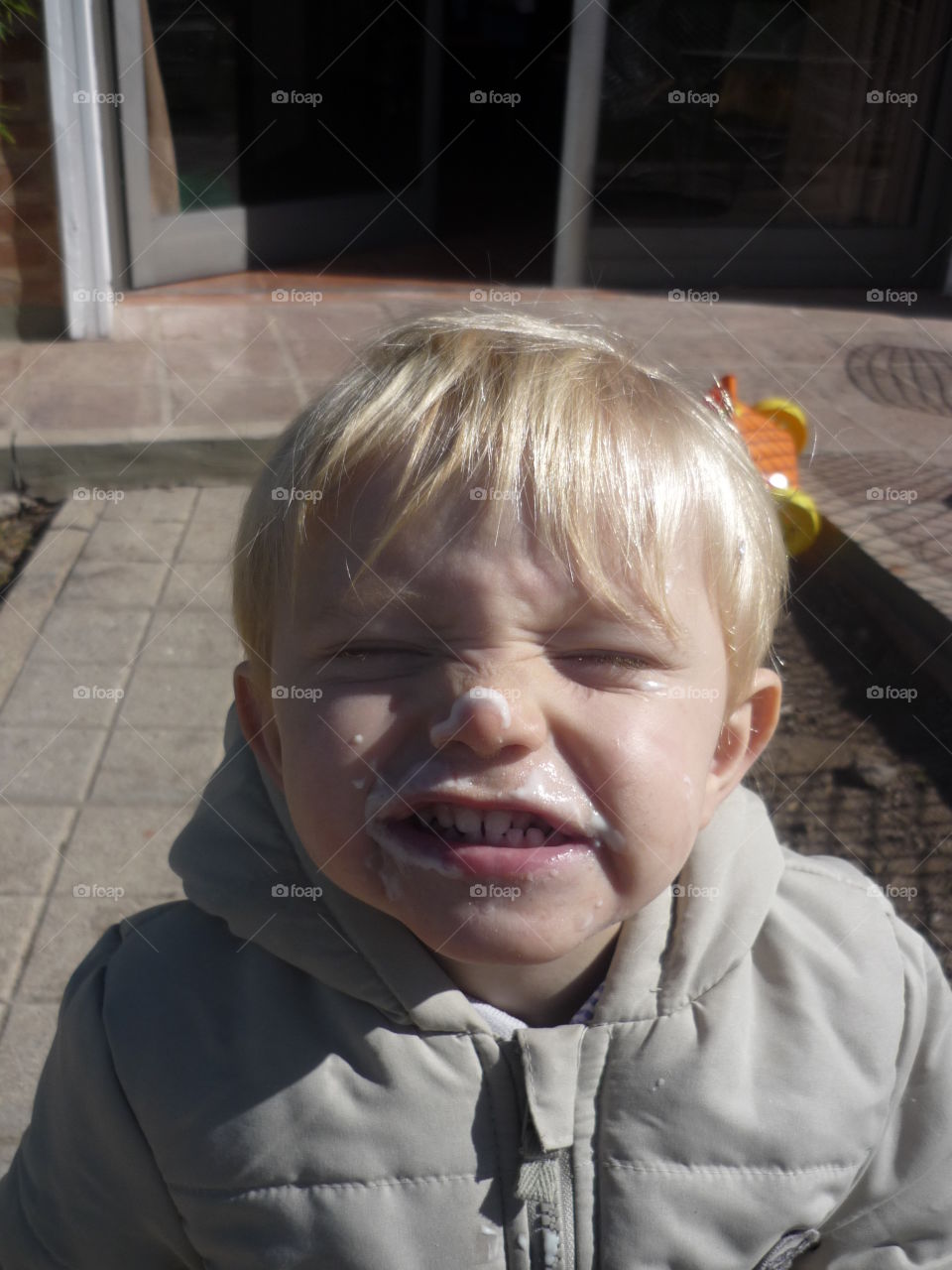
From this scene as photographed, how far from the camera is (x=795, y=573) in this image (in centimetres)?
413

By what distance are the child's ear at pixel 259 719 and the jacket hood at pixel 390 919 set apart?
0.12ft

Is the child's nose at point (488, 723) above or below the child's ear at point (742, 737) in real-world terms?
above

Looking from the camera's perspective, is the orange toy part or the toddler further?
the orange toy part

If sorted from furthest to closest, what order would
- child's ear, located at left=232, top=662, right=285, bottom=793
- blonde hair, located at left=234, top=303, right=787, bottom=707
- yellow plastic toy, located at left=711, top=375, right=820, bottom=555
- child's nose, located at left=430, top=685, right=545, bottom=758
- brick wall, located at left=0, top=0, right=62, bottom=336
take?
brick wall, located at left=0, top=0, right=62, bottom=336, yellow plastic toy, located at left=711, top=375, right=820, bottom=555, child's ear, located at left=232, top=662, right=285, bottom=793, blonde hair, located at left=234, top=303, right=787, bottom=707, child's nose, located at left=430, top=685, right=545, bottom=758

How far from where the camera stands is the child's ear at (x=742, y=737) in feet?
4.55

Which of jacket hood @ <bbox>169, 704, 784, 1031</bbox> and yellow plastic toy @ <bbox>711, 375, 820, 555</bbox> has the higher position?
jacket hood @ <bbox>169, 704, 784, 1031</bbox>

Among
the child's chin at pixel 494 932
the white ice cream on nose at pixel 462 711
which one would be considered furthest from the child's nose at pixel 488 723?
the child's chin at pixel 494 932

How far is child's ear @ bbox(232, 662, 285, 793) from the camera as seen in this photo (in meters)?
1.36

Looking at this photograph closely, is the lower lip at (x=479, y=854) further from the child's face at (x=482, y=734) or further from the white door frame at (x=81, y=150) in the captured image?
Result: the white door frame at (x=81, y=150)

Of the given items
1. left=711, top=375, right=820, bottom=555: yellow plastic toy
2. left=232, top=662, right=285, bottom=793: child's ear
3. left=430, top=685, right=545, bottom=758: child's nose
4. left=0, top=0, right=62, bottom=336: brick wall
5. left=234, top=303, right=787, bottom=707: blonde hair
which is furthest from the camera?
left=0, top=0, right=62, bottom=336: brick wall

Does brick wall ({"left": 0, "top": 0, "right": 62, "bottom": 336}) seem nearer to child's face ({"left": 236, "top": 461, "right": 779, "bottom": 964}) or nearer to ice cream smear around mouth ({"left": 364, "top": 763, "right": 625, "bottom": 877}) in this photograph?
child's face ({"left": 236, "top": 461, "right": 779, "bottom": 964})

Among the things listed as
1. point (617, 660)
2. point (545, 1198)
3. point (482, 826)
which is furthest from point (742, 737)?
point (545, 1198)

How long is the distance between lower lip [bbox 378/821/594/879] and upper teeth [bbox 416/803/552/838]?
1 centimetres

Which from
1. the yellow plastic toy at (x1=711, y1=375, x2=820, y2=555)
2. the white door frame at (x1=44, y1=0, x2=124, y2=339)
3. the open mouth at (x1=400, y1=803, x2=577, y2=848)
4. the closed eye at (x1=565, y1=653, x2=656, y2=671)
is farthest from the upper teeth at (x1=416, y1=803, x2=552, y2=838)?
the white door frame at (x1=44, y1=0, x2=124, y2=339)
